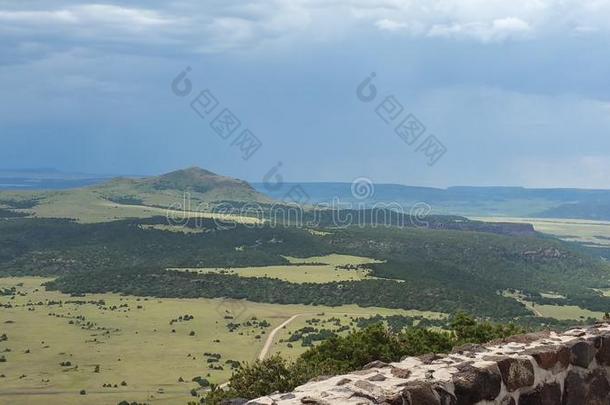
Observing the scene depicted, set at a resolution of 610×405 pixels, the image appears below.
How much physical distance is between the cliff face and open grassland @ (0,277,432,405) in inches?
1843

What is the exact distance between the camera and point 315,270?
136m

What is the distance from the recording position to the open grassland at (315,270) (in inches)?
4972

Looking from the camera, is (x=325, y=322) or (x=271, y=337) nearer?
(x=271, y=337)

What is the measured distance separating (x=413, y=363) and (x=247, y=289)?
108m

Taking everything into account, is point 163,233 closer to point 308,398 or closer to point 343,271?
point 343,271

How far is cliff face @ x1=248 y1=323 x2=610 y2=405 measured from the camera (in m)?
8.23

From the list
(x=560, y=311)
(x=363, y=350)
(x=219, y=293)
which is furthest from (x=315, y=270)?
(x=363, y=350)

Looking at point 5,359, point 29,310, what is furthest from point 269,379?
point 29,310

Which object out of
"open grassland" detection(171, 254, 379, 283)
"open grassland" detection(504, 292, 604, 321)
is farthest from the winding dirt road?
"open grassland" detection(504, 292, 604, 321)

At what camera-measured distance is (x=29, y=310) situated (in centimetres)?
10162

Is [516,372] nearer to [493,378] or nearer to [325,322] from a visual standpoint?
[493,378]

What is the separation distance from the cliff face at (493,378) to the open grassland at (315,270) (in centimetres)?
11280

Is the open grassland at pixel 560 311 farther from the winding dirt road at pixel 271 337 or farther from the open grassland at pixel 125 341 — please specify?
the winding dirt road at pixel 271 337

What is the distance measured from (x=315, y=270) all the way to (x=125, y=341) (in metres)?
58.3
